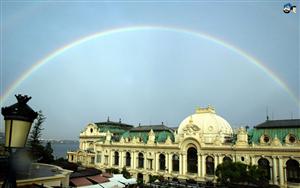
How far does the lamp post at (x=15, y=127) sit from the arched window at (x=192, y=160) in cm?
6143

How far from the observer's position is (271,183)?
53.9 meters

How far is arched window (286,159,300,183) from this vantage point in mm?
51750

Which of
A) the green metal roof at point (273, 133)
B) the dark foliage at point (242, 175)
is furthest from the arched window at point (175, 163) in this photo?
the green metal roof at point (273, 133)

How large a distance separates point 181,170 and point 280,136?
2191 centimetres

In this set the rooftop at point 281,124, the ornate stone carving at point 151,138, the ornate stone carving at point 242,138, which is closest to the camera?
the rooftop at point 281,124

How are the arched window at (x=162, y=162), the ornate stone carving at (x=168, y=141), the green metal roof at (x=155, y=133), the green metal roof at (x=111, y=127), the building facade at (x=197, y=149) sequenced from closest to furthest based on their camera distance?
the building facade at (x=197, y=149)
the ornate stone carving at (x=168, y=141)
the arched window at (x=162, y=162)
the green metal roof at (x=155, y=133)
the green metal roof at (x=111, y=127)

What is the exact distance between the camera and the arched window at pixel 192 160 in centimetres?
6419

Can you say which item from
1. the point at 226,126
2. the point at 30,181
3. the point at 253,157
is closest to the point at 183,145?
the point at 226,126

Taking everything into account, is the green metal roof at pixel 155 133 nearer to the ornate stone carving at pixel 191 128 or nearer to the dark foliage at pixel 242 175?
the ornate stone carving at pixel 191 128

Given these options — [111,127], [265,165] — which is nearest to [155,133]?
[111,127]

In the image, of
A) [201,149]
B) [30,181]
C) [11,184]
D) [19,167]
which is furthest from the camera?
[201,149]

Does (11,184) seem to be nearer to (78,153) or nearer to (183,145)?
(183,145)
